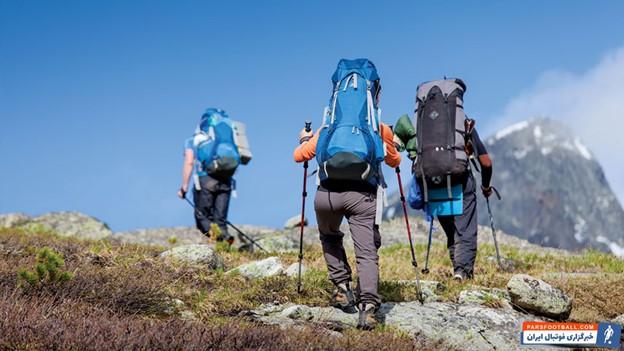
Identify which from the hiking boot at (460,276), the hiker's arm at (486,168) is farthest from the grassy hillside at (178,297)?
the hiker's arm at (486,168)

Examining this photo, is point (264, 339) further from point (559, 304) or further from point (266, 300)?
point (559, 304)

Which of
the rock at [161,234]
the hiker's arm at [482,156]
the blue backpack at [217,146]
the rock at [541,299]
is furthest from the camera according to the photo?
the rock at [161,234]

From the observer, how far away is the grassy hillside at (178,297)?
17.9ft

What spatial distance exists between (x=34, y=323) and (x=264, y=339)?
1825 mm

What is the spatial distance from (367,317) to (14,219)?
2226 centimetres

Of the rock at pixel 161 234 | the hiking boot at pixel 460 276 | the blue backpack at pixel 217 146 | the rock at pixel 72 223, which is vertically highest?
the blue backpack at pixel 217 146

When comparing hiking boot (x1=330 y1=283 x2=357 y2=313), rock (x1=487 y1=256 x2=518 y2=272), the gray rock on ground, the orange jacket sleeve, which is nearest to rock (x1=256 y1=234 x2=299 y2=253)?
rock (x1=487 y1=256 x2=518 y2=272)

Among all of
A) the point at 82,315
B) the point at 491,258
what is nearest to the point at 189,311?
the point at 82,315

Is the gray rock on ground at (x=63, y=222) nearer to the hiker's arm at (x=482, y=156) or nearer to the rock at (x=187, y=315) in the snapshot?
the hiker's arm at (x=482, y=156)

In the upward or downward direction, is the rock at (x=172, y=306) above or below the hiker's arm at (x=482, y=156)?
below

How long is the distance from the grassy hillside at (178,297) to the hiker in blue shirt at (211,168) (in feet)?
9.39

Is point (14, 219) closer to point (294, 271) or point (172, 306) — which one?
point (294, 271)

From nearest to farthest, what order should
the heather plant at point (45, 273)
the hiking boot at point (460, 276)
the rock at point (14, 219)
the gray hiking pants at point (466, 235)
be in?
the heather plant at point (45, 273) → the hiking boot at point (460, 276) → the gray hiking pants at point (466, 235) → the rock at point (14, 219)

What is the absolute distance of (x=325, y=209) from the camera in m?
7.74
